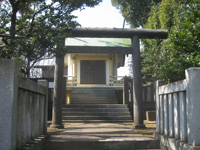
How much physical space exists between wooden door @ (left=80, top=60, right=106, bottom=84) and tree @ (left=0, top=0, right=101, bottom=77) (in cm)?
1212

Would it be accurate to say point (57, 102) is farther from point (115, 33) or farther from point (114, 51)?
point (115, 33)

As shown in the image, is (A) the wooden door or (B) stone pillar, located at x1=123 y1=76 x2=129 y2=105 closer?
(B) stone pillar, located at x1=123 y1=76 x2=129 y2=105

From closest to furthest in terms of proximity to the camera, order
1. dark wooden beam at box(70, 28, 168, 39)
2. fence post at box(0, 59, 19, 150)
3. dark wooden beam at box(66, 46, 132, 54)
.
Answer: fence post at box(0, 59, 19, 150), dark wooden beam at box(70, 28, 168, 39), dark wooden beam at box(66, 46, 132, 54)

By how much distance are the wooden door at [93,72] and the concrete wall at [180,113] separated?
12.5 m

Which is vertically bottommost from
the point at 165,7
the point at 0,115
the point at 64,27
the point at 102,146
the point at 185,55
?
the point at 102,146

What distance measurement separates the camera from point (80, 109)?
11195 mm

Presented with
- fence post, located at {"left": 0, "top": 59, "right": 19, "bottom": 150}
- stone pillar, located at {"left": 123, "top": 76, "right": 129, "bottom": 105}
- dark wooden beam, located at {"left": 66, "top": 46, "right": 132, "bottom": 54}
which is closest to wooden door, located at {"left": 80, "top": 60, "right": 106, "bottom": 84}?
stone pillar, located at {"left": 123, "top": 76, "right": 129, "bottom": 105}

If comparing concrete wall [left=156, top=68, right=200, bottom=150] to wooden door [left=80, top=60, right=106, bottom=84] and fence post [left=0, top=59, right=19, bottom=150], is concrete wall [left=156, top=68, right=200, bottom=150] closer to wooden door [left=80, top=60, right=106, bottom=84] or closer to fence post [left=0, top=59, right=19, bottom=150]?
fence post [left=0, top=59, right=19, bottom=150]

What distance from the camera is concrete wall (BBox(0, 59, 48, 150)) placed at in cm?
331

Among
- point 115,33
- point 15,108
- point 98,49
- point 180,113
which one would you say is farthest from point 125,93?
point 15,108

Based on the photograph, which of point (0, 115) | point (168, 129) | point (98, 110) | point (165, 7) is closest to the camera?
point (0, 115)

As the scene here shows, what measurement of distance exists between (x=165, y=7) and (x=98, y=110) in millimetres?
7893

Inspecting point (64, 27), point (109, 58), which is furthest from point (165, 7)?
point (64, 27)

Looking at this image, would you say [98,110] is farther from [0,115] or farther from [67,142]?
[0,115]
